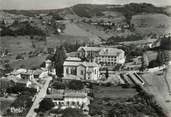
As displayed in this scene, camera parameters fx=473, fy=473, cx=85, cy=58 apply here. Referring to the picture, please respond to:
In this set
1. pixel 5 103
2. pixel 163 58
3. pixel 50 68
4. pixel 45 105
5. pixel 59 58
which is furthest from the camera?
pixel 163 58

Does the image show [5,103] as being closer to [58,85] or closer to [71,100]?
[58,85]

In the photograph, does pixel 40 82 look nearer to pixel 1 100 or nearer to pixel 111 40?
pixel 1 100

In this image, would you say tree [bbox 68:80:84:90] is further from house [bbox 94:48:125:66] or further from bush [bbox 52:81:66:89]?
house [bbox 94:48:125:66]

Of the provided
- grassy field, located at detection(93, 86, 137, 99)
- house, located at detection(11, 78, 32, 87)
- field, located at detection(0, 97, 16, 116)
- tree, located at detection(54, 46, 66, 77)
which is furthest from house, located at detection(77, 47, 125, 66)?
field, located at detection(0, 97, 16, 116)

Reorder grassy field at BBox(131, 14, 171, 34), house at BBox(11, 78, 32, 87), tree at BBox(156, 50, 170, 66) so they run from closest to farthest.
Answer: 1. house at BBox(11, 78, 32, 87)
2. grassy field at BBox(131, 14, 171, 34)
3. tree at BBox(156, 50, 170, 66)

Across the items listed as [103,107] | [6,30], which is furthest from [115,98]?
[6,30]

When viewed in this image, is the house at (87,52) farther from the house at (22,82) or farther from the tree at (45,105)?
the tree at (45,105)

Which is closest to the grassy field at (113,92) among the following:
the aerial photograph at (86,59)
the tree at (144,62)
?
the aerial photograph at (86,59)

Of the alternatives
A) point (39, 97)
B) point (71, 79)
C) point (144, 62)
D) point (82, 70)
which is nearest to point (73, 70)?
point (82, 70)
